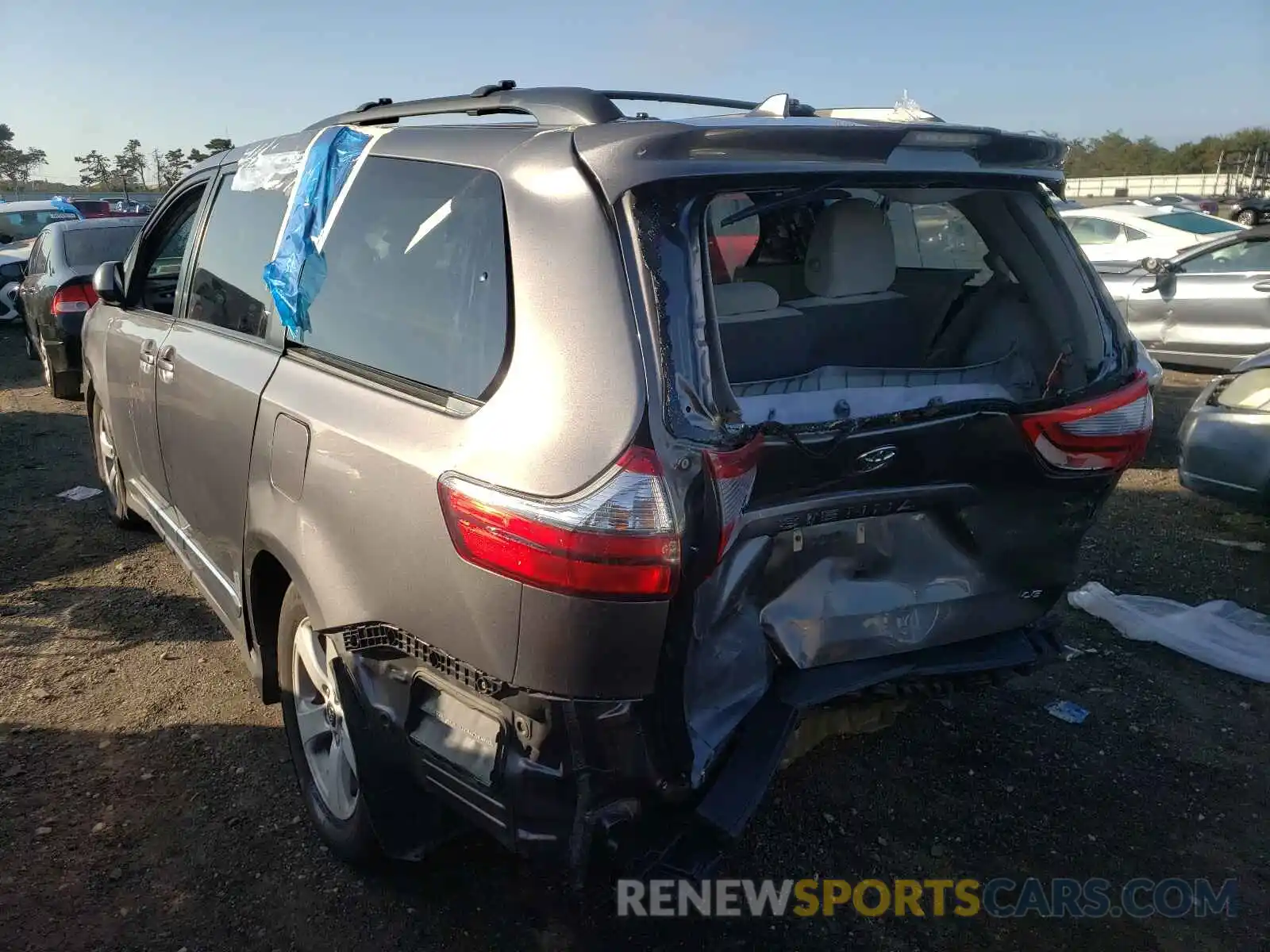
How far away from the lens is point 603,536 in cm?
171

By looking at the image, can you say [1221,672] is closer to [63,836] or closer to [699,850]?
[699,850]

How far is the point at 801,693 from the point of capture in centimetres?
227

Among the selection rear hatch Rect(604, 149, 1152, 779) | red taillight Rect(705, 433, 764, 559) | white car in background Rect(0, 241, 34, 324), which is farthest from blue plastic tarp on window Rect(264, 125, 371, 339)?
white car in background Rect(0, 241, 34, 324)

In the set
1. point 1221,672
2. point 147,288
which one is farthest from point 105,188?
point 1221,672

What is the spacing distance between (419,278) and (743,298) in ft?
3.10

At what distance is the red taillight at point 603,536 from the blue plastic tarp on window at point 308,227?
1176mm

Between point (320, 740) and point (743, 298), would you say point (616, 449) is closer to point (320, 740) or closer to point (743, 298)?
point (743, 298)

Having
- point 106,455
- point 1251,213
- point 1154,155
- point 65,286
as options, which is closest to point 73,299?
point 65,286

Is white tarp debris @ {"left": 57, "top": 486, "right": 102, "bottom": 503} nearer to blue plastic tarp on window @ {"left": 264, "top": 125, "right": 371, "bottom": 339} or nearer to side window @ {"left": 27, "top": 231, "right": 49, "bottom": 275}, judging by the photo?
side window @ {"left": 27, "top": 231, "right": 49, "bottom": 275}

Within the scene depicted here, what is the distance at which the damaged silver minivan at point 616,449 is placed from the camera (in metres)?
1.80

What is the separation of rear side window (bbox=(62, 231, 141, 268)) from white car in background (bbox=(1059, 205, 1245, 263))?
10747mm

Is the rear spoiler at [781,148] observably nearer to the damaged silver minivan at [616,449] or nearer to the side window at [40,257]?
the damaged silver minivan at [616,449]

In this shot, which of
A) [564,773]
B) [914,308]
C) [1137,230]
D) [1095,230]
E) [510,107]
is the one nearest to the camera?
[564,773]

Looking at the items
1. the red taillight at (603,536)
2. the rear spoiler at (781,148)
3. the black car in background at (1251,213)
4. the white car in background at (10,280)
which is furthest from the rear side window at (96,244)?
the black car in background at (1251,213)
